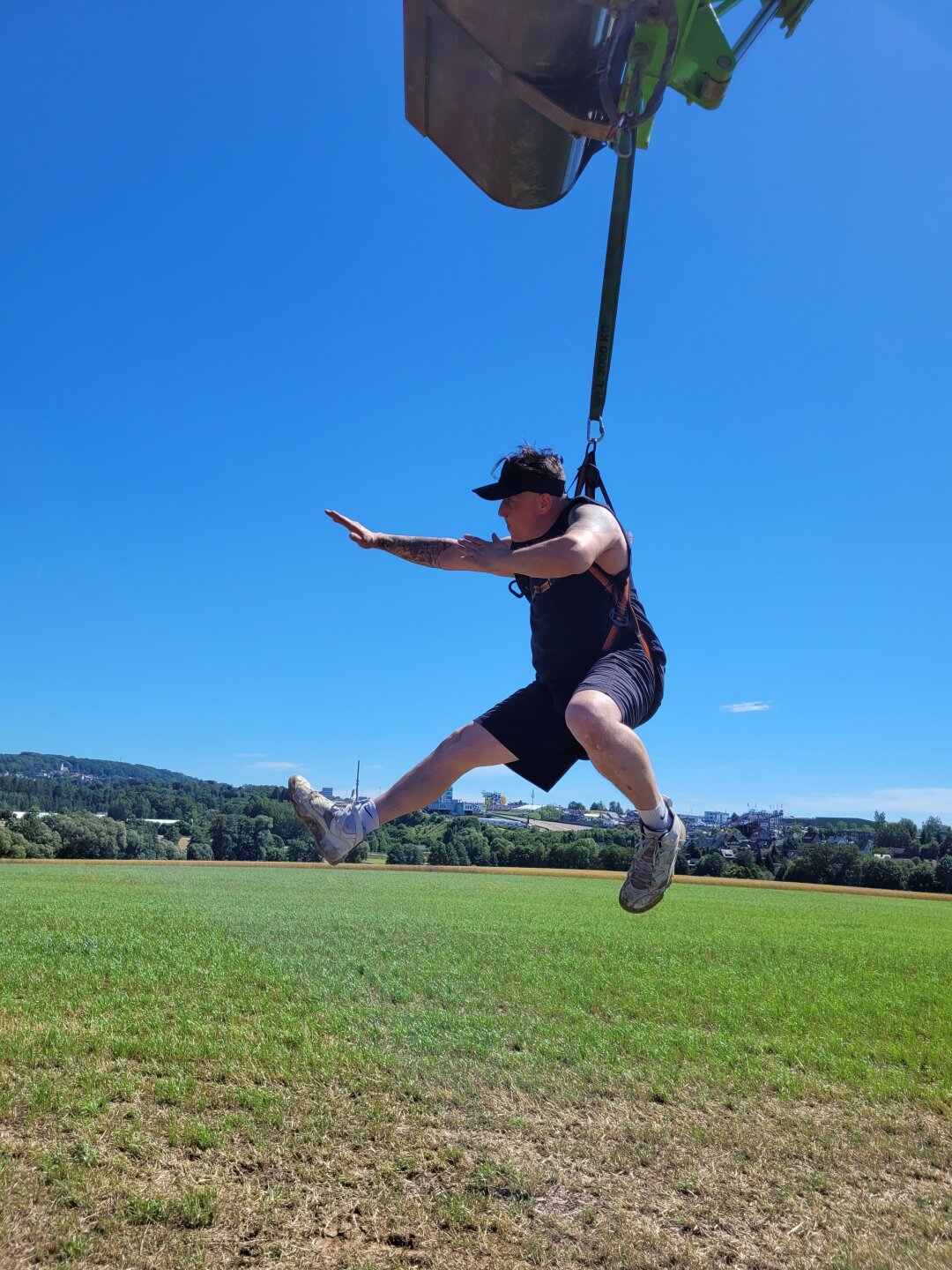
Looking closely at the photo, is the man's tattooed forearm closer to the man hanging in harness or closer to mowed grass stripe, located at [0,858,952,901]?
the man hanging in harness

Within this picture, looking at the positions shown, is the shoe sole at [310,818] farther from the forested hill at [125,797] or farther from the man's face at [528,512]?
the forested hill at [125,797]

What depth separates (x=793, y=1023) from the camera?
27.9ft

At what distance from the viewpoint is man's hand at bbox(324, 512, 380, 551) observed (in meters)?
3.38

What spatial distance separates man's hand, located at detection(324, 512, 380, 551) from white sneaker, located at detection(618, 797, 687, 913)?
1.57m

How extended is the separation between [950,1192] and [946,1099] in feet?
5.78

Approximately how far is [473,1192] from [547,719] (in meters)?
2.64

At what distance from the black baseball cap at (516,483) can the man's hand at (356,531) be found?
452mm

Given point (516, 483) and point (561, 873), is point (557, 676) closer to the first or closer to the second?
point (516, 483)

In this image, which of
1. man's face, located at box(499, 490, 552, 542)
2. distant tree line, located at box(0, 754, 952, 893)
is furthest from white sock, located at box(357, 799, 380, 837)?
distant tree line, located at box(0, 754, 952, 893)

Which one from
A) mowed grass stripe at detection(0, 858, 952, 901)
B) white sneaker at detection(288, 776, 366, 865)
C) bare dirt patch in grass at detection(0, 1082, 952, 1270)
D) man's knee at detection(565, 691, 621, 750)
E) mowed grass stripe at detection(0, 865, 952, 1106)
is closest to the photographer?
man's knee at detection(565, 691, 621, 750)

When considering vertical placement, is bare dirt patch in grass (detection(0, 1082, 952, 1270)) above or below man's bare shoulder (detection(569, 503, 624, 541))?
below

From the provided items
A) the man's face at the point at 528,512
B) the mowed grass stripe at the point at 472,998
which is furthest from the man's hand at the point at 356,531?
the mowed grass stripe at the point at 472,998

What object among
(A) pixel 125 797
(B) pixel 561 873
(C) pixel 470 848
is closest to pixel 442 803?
(C) pixel 470 848

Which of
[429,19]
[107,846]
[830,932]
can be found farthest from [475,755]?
[107,846]
